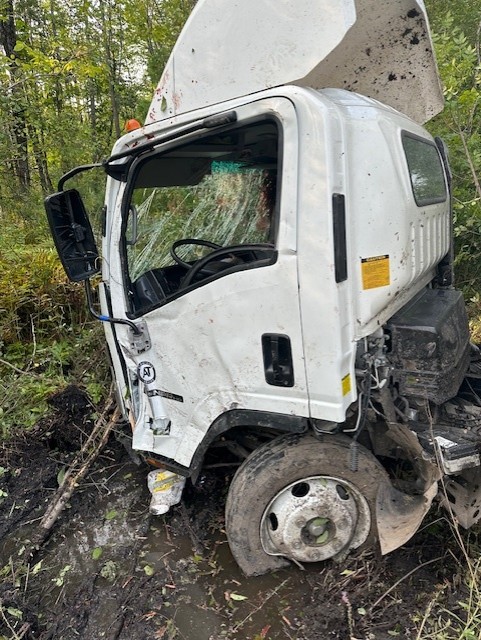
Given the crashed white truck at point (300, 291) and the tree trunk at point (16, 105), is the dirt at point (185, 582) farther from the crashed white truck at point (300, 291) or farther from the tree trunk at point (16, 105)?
the tree trunk at point (16, 105)

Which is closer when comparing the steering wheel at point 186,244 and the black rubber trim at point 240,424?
the black rubber trim at point 240,424

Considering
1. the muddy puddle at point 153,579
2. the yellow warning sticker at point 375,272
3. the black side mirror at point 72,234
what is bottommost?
the muddy puddle at point 153,579

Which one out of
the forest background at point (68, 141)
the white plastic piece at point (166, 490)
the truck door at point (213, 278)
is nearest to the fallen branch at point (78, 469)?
the forest background at point (68, 141)

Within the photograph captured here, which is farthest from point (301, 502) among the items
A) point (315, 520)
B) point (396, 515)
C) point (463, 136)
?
point (463, 136)

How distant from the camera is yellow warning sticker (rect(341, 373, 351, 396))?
1940 millimetres

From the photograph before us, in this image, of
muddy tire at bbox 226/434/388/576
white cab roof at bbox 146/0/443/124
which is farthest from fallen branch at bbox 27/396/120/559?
white cab roof at bbox 146/0/443/124

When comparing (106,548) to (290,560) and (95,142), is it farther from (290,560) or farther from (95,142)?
(95,142)

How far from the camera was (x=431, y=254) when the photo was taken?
250 cm

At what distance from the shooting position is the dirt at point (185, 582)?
2113 millimetres

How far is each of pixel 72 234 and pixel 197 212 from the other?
3.25 ft

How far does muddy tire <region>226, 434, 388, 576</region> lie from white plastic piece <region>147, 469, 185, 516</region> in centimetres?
55

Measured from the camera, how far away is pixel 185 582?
2418 mm

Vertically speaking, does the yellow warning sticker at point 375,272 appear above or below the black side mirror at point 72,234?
below

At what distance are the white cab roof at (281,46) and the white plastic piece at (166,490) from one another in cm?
207
